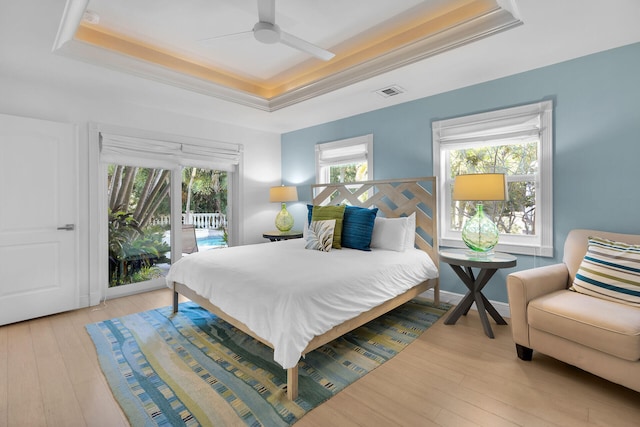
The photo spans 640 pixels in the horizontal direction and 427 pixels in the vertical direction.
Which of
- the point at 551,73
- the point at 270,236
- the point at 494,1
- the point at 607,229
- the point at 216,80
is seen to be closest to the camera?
the point at 494,1

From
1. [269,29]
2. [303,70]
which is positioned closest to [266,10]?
[269,29]

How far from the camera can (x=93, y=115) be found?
3.37 meters

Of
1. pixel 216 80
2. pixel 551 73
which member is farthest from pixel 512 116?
pixel 216 80

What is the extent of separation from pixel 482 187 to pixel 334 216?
4.92 feet

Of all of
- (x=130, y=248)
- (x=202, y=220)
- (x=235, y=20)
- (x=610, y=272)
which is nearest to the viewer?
(x=610, y=272)

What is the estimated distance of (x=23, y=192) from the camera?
2.92 meters

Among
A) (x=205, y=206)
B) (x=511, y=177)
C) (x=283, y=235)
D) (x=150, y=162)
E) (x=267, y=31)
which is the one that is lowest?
(x=283, y=235)

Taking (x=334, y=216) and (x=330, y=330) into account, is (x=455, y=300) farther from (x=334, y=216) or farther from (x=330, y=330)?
(x=330, y=330)

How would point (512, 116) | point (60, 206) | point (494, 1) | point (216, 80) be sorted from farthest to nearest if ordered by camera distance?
1. point (216, 80)
2. point (60, 206)
3. point (512, 116)
4. point (494, 1)

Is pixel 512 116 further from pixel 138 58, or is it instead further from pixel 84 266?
pixel 84 266

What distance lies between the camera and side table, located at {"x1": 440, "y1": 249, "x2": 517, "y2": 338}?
2.49 m

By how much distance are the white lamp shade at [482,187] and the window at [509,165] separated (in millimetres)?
519

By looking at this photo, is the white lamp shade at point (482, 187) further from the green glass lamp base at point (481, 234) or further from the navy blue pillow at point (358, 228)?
the navy blue pillow at point (358, 228)

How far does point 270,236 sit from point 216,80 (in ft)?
7.07
